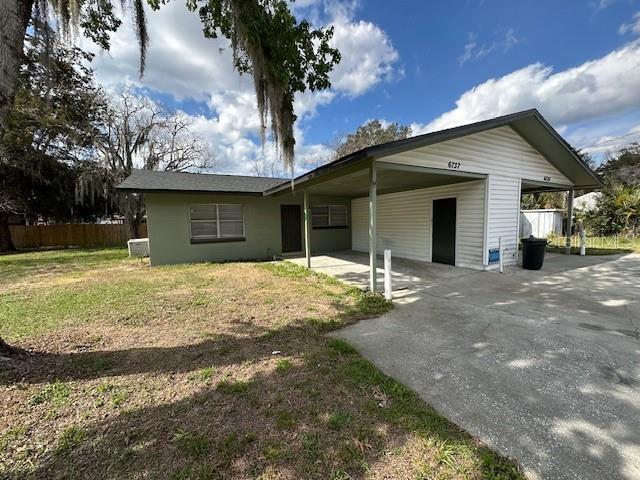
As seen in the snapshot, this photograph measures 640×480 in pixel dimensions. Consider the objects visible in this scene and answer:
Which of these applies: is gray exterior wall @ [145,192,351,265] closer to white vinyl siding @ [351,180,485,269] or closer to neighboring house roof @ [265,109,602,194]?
white vinyl siding @ [351,180,485,269]

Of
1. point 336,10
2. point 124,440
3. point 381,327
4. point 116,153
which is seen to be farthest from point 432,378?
point 116,153

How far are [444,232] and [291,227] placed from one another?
19.6 ft

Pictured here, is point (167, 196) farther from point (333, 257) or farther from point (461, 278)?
point (461, 278)

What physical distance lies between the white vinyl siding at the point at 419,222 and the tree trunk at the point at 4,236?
18.1 metres

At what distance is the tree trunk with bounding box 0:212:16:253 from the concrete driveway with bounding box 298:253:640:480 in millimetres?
19858

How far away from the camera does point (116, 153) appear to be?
53.7 feet

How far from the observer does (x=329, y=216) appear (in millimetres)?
11805

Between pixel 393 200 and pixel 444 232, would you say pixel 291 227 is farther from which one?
pixel 444 232

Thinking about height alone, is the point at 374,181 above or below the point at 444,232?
above

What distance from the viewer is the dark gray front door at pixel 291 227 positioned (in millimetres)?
11281

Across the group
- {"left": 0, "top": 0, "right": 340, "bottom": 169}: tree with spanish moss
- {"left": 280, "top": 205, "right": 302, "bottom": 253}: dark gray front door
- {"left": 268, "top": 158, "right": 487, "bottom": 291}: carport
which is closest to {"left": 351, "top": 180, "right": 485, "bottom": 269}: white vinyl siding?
{"left": 268, "top": 158, "right": 487, "bottom": 291}: carport

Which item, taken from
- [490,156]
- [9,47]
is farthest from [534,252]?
[9,47]

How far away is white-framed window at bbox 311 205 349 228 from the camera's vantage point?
11.5 meters

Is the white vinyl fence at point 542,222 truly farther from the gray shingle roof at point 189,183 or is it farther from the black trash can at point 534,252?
the gray shingle roof at point 189,183
